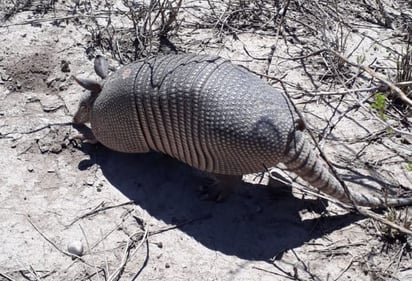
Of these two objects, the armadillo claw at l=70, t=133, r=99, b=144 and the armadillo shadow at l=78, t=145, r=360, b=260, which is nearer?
the armadillo shadow at l=78, t=145, r=360, b=260

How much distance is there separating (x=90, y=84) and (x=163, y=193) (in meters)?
1.16

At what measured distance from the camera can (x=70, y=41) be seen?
6.26 metres

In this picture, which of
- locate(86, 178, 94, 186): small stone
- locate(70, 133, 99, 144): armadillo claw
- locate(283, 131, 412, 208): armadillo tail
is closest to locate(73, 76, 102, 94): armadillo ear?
locate(70, 133, 99, 144): armadillo claw

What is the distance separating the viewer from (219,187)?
191 inches

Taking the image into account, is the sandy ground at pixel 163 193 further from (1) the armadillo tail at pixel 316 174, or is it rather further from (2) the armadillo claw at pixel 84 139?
(1) the armadillo tail at pixel 316 174

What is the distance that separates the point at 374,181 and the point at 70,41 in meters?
3.50

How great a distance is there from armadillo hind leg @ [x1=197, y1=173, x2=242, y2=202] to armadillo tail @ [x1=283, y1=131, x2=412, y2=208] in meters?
0.53

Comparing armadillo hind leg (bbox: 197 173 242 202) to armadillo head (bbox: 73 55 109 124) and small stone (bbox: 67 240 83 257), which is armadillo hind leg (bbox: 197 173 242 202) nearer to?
small stone (bbox: 67 240 83 257)

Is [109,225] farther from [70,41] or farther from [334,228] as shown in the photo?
[70,41]

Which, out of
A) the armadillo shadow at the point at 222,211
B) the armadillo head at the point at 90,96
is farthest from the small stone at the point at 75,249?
the armadillo head at the point at 90,96

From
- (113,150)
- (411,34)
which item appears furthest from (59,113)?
(411,34)

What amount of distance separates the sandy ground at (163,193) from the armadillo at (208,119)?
31 cm

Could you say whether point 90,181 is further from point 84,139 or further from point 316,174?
point 316,174

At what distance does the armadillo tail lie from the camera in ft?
14.3
